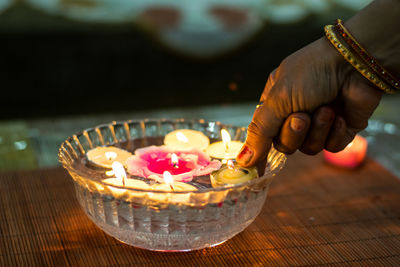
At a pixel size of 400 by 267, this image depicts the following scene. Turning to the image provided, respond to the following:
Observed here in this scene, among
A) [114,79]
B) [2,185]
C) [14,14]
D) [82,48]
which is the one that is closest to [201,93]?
[114,79]

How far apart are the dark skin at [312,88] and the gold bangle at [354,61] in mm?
14

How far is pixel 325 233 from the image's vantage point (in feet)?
2.55

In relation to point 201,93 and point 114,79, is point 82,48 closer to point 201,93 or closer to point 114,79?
point 114,79

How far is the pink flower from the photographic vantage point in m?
0.75

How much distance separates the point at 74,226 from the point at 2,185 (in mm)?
222

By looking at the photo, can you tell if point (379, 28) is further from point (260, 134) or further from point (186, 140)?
point (186, 140)

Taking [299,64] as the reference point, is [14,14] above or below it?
below

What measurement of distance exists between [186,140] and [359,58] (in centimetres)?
34

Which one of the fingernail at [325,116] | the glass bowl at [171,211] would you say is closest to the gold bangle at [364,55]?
the fingernail at [325,116]

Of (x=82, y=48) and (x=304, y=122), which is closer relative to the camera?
(x=304, y=122)

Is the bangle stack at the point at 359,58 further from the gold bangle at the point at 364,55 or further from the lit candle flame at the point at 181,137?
the lit candle flame at the point at 181,137

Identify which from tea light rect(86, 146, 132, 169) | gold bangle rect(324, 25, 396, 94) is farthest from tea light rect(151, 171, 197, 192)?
gold bangle rect(324, 25, 396, 94)

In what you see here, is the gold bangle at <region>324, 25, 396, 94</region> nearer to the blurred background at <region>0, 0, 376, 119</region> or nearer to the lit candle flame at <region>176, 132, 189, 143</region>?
the lit candle flame at <region>176, 132, 189, 143</region>

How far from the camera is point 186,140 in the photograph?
0.86 m
